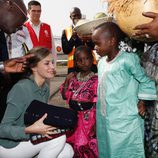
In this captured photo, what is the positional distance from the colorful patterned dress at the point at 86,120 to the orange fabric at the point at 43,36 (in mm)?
2029

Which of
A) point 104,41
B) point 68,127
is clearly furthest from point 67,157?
point 104,41

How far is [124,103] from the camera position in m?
3.31

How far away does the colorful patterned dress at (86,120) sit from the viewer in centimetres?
400

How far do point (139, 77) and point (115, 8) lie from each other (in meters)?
0.78

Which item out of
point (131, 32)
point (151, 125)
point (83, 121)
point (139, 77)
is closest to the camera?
point (131, 32)

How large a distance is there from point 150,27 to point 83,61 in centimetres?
176

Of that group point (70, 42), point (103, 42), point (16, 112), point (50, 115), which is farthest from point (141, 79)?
point (70, 42)

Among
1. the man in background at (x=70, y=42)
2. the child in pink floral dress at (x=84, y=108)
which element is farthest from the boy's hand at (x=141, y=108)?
the man in background at (x=70, y=42)

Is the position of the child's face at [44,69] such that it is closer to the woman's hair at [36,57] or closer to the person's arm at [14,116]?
the woman's hair at [36,57]

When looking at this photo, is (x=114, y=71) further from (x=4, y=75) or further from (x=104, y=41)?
(x=4, y=75)

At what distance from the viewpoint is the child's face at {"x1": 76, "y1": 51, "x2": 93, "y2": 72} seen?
4113 mm

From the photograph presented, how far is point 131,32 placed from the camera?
8.71 ft

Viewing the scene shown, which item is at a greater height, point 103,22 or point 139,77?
point 103,22

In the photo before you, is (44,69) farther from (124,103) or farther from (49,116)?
(124,103)
